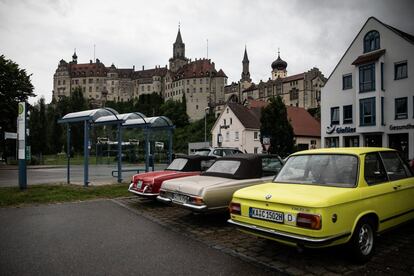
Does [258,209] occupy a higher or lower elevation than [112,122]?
lower

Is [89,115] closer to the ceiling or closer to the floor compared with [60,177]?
closer to the ceiling

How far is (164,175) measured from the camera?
9.57 m

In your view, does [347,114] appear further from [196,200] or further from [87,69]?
[87,69]

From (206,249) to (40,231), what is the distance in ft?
12.1

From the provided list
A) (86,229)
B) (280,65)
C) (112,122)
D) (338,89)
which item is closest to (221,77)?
(280,65)

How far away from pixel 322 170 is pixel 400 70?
28165mm

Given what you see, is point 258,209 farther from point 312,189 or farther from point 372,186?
point 372,186

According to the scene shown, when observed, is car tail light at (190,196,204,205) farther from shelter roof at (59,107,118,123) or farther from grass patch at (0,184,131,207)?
shelter roof at (59,107,118,123)

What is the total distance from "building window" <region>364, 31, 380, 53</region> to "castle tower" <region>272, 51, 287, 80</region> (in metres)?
83.5

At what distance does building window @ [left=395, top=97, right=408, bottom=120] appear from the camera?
27.8m

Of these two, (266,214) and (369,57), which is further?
(369,57)

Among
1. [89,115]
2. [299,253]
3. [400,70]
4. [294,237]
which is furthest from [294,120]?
[294,237]

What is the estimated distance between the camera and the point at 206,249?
562cm

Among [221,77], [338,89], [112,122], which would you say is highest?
[221,77]
